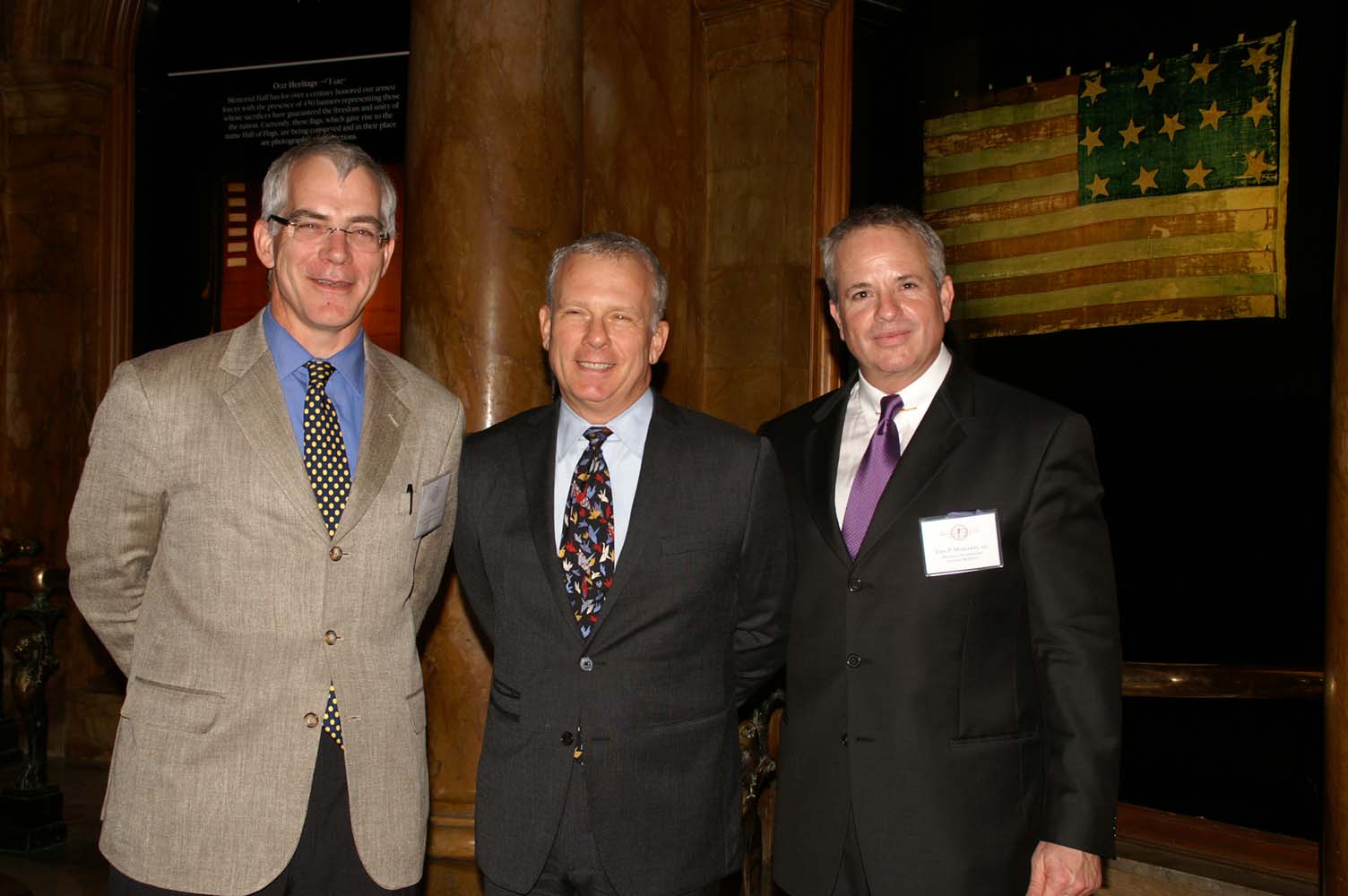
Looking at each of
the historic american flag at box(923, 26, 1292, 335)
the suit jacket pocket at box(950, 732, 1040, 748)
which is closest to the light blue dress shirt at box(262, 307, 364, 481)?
the suit jacket pocket at box(950, 732, 1040, 748)

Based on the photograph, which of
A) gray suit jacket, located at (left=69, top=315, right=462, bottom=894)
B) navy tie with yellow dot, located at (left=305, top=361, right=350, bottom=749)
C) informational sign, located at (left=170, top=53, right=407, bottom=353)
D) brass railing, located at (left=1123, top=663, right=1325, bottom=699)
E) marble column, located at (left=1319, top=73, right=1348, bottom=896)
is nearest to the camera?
gray suit jacket, located at (left=69, top=315, right=462, bottom=894)

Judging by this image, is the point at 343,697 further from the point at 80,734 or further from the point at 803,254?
the point at 80,734

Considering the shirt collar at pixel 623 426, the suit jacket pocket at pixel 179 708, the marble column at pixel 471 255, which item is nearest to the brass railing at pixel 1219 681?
the marble column at pixel 471 255

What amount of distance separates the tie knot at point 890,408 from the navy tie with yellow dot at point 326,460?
115 centimetres

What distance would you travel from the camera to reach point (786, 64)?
4.76 m

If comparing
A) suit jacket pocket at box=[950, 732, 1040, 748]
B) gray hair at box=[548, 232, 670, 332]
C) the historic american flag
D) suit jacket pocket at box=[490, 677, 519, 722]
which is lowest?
suit jacket pocket at box=[950, 732, 1040, 748]

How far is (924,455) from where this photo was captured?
2.28 m

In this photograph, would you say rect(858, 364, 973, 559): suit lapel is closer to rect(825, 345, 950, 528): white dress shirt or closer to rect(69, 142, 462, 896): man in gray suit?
rect(825, 345, 950, 528): white dress shirt

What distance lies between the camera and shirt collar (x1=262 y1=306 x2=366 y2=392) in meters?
2.23

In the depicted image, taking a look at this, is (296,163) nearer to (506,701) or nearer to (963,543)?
(506,701)

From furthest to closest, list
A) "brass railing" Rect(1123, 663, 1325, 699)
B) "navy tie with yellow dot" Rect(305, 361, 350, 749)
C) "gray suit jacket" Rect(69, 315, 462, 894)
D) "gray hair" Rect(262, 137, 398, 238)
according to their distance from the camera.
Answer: "brass railing" Rect(1123, 663, 1325, 699) → "gray hair" Rect(262, 137, 398, 238) → "navy tie with yellow dot" Rect(305, 361, 350, 749) → "gray suit jacket" Rect(69, 315, 462, 894)

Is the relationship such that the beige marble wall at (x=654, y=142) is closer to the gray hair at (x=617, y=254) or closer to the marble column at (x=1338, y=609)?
the gray hair at (x=617, y=254)

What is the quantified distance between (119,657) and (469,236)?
201cm

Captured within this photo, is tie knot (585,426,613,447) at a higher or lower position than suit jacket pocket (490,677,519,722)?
higher
